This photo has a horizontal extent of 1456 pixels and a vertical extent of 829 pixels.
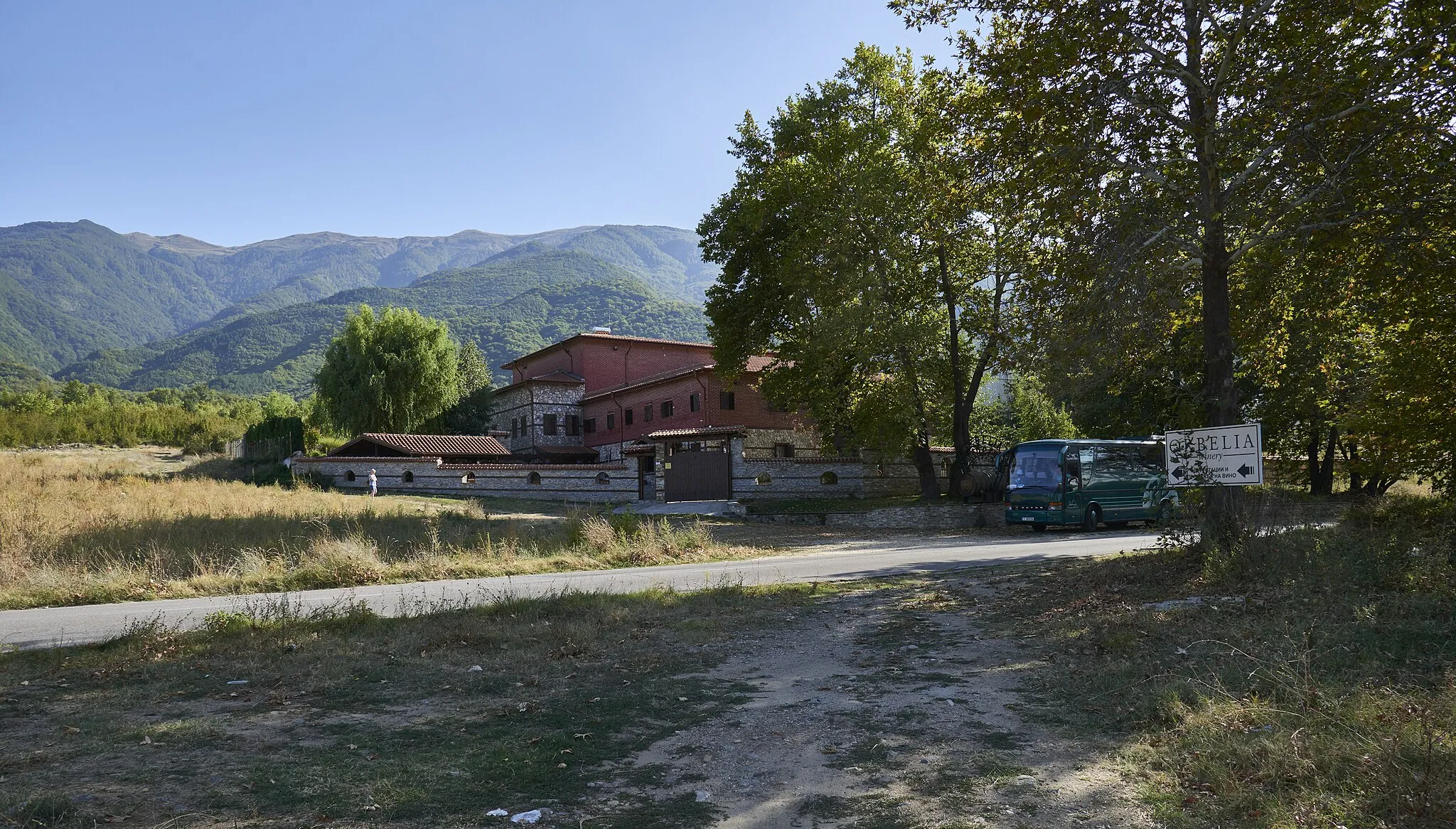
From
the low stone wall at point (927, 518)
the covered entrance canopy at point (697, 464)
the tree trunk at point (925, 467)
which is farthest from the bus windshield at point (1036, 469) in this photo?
the covered entrance canopy at point (697, 464)

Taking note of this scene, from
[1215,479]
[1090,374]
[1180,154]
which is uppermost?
[1180,154]

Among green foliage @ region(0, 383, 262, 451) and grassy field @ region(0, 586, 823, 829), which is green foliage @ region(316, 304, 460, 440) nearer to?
green foliage @ region(0, 383, 262, 451)

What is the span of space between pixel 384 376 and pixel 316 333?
5335 inches

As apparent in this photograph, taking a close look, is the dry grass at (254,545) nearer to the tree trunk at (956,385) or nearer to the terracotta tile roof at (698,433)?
the terracotta tile roof at (698,433)

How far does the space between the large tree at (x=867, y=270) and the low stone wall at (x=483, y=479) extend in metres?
→ 11.3

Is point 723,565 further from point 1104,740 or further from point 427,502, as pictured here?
point 427,502

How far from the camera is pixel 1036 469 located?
2598cm

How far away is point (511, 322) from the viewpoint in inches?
6476

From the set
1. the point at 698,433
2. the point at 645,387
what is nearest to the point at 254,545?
the point at 698,433

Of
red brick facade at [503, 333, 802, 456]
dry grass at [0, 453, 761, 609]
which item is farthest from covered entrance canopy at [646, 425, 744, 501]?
dry grass at [0, 453, 761, 609]

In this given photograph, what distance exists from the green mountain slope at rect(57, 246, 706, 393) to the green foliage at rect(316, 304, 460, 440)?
83109 millimetres

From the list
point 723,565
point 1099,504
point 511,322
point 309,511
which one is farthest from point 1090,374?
point 511,322

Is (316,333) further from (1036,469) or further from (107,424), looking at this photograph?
(1036,469)

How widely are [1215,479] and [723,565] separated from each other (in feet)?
29.7
